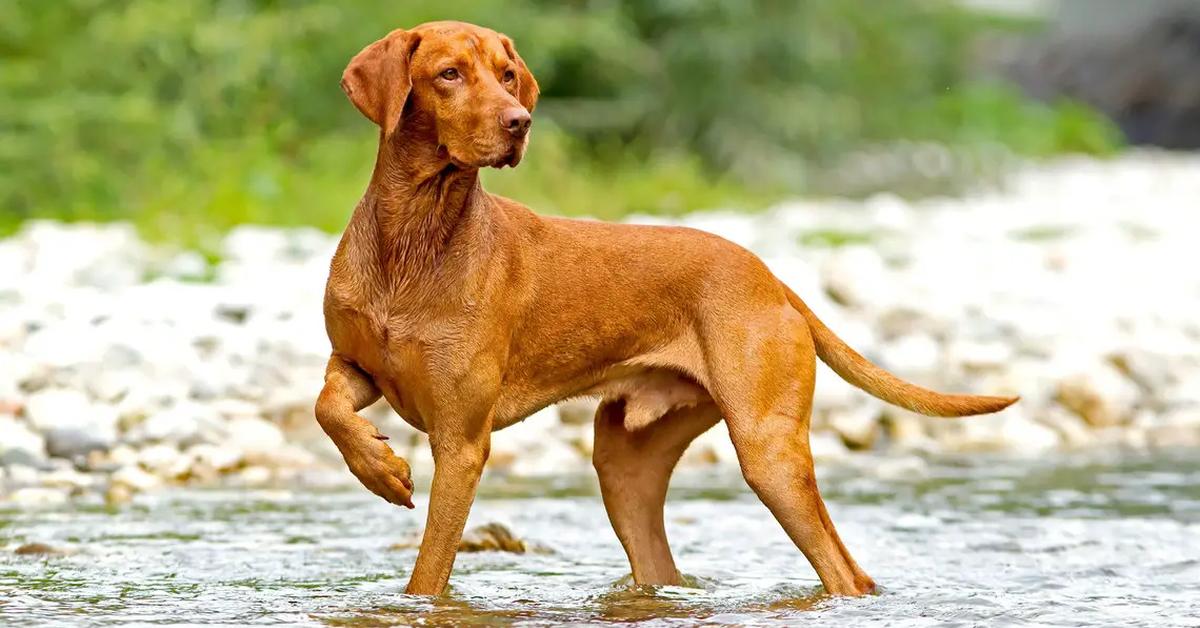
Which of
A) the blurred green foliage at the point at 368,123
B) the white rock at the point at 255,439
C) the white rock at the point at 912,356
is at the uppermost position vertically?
the blurred green foliage at the point at 368,123

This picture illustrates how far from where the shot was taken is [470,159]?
5.11m

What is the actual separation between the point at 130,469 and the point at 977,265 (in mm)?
7484

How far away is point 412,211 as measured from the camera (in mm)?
5340

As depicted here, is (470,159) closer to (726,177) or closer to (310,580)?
(310,580)

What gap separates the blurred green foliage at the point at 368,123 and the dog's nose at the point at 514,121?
756 cm

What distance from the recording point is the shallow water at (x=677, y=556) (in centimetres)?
550

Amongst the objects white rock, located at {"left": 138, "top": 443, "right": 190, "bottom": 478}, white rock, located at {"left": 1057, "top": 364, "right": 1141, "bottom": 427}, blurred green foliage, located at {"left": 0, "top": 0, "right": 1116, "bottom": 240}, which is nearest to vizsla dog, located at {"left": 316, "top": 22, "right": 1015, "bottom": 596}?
white rock, located at {"left": 138, "top": 443, "right": 190, "bottom": 478}

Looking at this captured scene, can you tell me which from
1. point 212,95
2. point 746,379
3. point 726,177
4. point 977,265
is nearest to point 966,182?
point 726,177

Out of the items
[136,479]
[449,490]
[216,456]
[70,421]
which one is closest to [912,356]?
[216,456]

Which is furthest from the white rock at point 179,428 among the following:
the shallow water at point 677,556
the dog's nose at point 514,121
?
the dog's nose at point 514,121

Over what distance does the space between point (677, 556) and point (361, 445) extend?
6.98 ft

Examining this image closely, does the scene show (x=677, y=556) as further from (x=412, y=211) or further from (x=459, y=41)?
(x=459, y=41)

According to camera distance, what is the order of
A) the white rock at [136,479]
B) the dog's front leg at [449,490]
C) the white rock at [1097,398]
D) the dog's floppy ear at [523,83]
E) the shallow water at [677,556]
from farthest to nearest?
1. the white rock at [1097,398]
2. the white rock at [136,479]
3. the shallow water at [677,556]
4. the dog's floppy ear at [523,83]
5. the dog's front leg at [449,490]

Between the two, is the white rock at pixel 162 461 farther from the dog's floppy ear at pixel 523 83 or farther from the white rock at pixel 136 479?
the dog's floppy ear at pixel 523 83
